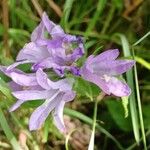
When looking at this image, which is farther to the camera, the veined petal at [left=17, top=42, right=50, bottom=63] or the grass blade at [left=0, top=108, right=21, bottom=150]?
the grass blade at [left=0, top=108, right=21, bottom=150]

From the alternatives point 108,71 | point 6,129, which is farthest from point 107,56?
point 6,129

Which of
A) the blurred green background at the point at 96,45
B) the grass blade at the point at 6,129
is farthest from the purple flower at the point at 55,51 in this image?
the blurred green background at the point at 96,45

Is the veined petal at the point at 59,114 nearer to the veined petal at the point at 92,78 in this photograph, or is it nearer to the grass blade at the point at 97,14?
the veined petal at the point at 92,78

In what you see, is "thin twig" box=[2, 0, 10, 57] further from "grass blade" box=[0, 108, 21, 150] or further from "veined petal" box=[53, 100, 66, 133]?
"veined petal" box=[53, 100, 66, 133]

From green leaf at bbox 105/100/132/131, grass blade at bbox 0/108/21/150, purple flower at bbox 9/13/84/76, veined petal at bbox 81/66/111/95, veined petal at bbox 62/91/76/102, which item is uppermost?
purple flower at bbox 9/13/84/76

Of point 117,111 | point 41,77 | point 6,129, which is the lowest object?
point 117,111

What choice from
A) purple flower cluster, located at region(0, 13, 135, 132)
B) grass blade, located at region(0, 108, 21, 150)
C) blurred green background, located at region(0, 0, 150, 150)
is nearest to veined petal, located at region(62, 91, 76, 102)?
purple flower cluster, located at region(0, 13, 135, 132)

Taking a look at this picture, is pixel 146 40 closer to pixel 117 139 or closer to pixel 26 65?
pixel 117 139

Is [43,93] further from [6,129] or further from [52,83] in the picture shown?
[6,129]
